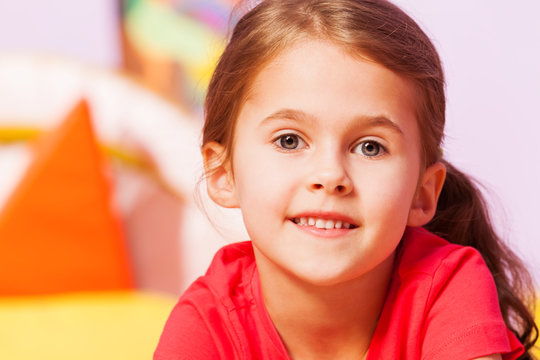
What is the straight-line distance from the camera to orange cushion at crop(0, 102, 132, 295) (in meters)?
1.86

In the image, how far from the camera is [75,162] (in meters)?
1.90

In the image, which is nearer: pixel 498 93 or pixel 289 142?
pixel 289 142

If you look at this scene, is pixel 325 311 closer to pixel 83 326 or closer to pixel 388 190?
pixel 388 190

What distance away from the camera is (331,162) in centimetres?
89

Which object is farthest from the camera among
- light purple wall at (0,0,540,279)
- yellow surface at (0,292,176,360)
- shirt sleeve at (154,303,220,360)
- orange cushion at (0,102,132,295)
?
light purple wall at (0,0,540,279)

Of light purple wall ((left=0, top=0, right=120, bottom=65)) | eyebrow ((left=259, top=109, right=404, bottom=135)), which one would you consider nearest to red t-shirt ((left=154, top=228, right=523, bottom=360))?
eyebrow ((left=259, top=109, right=404, bottom=135))

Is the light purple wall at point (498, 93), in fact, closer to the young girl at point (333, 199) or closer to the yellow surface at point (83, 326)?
the yellow surface at point (83, 326)

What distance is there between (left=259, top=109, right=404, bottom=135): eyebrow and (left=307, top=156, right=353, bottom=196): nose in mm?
53

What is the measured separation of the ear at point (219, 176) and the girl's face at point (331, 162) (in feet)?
0.39

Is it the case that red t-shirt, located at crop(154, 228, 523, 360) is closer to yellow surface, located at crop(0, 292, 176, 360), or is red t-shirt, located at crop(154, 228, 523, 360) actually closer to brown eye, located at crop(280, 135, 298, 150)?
brown eye, located at crop(280, 135, 298, 150)

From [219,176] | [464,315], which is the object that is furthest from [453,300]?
[219,176]

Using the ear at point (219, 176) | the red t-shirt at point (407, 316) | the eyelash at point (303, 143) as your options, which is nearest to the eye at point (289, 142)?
the eyelash at point (303, 143)

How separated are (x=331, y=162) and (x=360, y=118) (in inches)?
2.5

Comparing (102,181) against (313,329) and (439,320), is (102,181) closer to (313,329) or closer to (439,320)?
(313,329)
